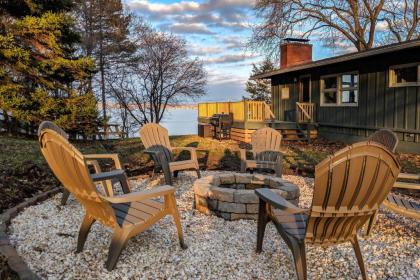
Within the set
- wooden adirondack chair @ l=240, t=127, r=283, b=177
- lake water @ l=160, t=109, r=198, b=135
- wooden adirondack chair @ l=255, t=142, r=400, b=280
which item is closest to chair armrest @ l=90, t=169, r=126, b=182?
wooden adirondack chair @ l=255, t=142, r=400, b=280

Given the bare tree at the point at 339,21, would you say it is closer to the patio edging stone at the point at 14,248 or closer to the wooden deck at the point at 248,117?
the wooden deck at the point at 248,117

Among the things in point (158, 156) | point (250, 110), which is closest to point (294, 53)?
point (250, 110)

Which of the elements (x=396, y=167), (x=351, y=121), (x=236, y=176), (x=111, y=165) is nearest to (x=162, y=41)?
(x=351, y=121)

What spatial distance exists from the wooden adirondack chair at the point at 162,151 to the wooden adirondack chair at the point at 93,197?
2223mm

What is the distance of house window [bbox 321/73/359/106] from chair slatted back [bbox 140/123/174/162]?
25.2 ft

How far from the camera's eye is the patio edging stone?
91.8 inches

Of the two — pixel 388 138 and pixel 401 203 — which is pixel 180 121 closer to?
pixel 388 138

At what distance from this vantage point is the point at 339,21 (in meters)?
20.2

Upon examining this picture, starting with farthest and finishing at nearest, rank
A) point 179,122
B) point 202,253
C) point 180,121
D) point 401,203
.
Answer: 1. point 180,121
2. point 179,122
3. point 401,203
4. point 202,253

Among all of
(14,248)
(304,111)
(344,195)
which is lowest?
(14,248)

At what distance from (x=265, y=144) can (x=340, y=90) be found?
7378mm

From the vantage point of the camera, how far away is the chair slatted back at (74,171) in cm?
248

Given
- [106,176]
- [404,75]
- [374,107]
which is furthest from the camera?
[374,107]

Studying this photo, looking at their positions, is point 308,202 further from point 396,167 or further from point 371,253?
point 396,167
